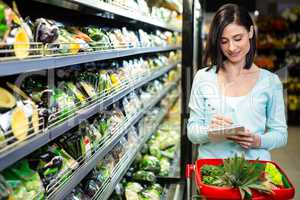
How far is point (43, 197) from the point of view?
1569 millimetres

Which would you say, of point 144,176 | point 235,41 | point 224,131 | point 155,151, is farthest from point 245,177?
point 155,151

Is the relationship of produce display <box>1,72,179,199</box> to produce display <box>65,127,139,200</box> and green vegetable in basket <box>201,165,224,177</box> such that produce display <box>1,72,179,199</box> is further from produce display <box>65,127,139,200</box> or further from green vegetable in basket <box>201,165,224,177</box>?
green vegetable in basket <box>201,165,224,177</box>

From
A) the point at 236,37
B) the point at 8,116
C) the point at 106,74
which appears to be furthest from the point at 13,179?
the point at 106,74

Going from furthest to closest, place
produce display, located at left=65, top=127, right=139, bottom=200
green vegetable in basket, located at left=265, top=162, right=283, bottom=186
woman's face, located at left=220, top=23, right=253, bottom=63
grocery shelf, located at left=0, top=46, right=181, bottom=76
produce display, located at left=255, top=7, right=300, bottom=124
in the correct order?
produce display, located at left=255, top=7, right=300, bottom=124 < produce display, located at left=65, top=127, right=139, bottom=200 < woman's face, located at left=220, top=23, right=253, bottom=63 < green vegetable in basket, located at left=265, top=162, right=283, bottom=186 < grocery shelf, located at left=0, top=46, right=181, bottom=76

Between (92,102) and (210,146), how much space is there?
0.73 metres

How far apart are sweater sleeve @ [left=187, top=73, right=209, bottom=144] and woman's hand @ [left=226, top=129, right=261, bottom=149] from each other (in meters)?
0.16

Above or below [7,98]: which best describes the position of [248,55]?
above

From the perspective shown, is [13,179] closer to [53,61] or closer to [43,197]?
[43,197]

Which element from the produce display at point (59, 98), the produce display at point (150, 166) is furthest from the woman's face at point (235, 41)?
the produce display at point (150, 166)

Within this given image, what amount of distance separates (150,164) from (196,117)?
1872 millimetres

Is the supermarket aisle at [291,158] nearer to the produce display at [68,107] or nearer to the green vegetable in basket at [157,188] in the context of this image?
the green vegetable in basket at [157,188]

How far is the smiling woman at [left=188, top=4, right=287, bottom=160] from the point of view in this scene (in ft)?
6.48

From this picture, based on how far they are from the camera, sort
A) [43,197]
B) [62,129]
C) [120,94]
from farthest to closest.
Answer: [120,94]
[62,129]
[43,197]

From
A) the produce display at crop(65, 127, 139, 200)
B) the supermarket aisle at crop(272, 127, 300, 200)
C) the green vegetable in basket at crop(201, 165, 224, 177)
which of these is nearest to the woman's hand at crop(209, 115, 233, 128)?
the green vegetable in basket at crop(201, 165, 224, 177)
